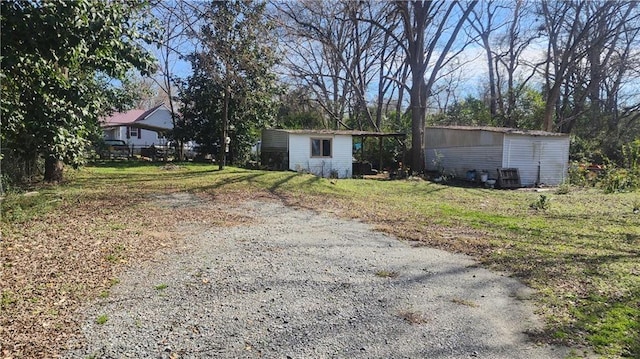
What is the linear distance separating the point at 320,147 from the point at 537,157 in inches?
376

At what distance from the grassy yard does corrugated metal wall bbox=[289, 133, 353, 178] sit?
5.27 meters

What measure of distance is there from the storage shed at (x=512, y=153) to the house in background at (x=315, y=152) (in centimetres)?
347

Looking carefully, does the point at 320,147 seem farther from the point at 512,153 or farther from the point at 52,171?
the point at 52,171

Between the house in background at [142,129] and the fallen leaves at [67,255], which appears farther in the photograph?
the house in background at [142,129]

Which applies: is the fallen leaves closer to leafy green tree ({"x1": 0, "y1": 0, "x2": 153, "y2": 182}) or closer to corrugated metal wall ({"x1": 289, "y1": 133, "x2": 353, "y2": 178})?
leafy green tree ({"x1": 0, "y1": 0, "x2": 153, "y2": 182})

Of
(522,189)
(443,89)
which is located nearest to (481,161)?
(522,189)

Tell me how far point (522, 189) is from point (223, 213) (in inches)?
515

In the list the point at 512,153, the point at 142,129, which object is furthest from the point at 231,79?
the point at 142,129

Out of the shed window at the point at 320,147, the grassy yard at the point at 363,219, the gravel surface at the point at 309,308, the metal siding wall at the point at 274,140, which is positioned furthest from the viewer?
the metal siding wall at the point at 274,140

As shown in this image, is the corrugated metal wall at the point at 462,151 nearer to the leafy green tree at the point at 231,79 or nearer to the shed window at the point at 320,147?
the shed window at the point at 320,147

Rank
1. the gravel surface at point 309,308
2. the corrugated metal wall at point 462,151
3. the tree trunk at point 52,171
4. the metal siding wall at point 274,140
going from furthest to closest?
the metal siding wall at point 274,140, the corrugated metal wall at point 462,151, the tree trunk at point 52,171, the gravel surface at point 309,308

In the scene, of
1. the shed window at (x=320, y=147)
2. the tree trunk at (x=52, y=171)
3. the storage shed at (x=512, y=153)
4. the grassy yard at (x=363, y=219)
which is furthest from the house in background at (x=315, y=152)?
the tree trunk at (x=52, y=171)

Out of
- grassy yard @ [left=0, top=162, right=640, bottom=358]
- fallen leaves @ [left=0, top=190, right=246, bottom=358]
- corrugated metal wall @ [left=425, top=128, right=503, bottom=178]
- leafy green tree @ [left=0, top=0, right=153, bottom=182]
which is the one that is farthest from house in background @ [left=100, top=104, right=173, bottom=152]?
fallen leaves @ [left=0, top=190, right=246, bottom=358]

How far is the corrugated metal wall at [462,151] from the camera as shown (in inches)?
701
